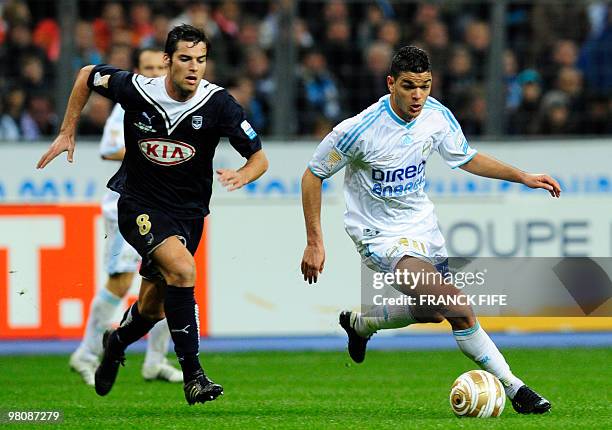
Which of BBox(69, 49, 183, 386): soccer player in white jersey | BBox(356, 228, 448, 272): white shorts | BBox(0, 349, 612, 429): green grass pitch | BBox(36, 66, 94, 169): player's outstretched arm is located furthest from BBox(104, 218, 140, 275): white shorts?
BBox(356, 228, 448, 272): white shorts

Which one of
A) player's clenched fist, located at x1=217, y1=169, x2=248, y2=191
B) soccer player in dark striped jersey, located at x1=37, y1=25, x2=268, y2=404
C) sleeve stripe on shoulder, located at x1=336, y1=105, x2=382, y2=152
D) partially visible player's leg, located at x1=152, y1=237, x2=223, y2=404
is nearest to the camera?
player's clenched fist, located at x1=217, y1=169, x2=248, y2=191

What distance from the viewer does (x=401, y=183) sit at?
824 cm

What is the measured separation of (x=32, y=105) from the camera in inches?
551

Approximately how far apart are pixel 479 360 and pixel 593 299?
17.7 ft

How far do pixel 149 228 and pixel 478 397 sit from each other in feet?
7.15

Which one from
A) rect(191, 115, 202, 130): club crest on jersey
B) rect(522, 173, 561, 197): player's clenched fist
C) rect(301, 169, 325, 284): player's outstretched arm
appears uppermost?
rect(191, 115, 202, 130): club crest on jersey

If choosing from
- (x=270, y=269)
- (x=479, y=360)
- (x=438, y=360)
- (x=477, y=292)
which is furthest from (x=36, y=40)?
(x=479, y=360)

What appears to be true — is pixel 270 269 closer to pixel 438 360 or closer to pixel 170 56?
pixel 438 360

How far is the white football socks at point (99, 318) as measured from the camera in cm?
1058

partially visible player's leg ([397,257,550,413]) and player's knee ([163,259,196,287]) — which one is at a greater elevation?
player's knee ([163,259,196,287])

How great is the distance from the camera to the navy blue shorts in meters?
7.80

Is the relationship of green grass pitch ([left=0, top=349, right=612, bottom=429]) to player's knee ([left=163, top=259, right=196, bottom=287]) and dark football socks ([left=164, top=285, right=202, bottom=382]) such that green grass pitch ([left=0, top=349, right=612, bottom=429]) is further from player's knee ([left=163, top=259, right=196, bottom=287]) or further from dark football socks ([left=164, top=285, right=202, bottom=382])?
player's knee ([left=163, top=259, right=196, bottom=287])

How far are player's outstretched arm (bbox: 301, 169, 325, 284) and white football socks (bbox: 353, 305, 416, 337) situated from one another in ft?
2.26

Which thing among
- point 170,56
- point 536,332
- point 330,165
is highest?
point 170,56
